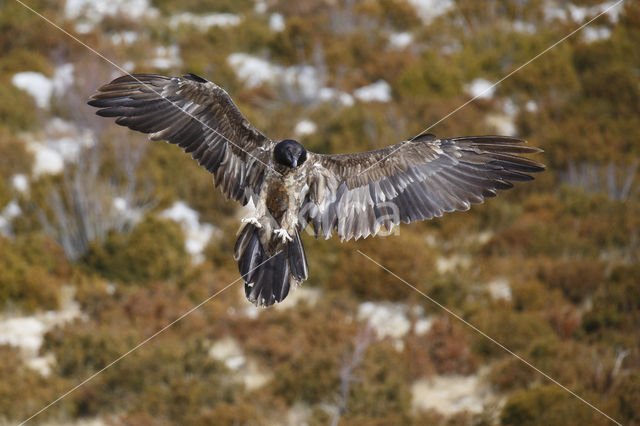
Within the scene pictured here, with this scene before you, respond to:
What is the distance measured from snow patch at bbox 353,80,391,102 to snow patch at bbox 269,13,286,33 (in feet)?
11.2

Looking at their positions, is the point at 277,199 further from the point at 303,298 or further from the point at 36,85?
the point at 36,85

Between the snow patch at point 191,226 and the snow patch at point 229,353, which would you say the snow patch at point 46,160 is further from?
the snow patch at point 229,353

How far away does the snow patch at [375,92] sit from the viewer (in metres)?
16.3

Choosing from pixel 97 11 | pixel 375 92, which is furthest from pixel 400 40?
pixel 97 11

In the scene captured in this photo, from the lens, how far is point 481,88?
1684 centimetres

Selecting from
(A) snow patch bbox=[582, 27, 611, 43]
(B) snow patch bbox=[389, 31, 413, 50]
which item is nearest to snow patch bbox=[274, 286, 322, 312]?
(B) snow patch bbox=[389, 31, 413, 50]

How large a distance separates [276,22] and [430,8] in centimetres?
414

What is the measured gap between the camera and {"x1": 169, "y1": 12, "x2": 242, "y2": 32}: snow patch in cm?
1966

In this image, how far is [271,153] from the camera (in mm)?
4883

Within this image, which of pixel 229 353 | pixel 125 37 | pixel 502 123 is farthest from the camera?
pixel 125 37

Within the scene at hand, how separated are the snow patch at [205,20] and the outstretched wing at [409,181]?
14866 mm

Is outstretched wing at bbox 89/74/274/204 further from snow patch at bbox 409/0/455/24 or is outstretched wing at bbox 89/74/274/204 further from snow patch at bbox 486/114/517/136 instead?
snow patch at bbox 409/0/455/24

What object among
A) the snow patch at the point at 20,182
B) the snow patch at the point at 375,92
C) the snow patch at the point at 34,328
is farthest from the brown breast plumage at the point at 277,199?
the snow patch at the point at 375,92

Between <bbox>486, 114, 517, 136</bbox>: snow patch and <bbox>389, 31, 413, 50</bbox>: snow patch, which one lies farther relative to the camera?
<bbox>389, 31, 413, 50</bbox>: snow patch
